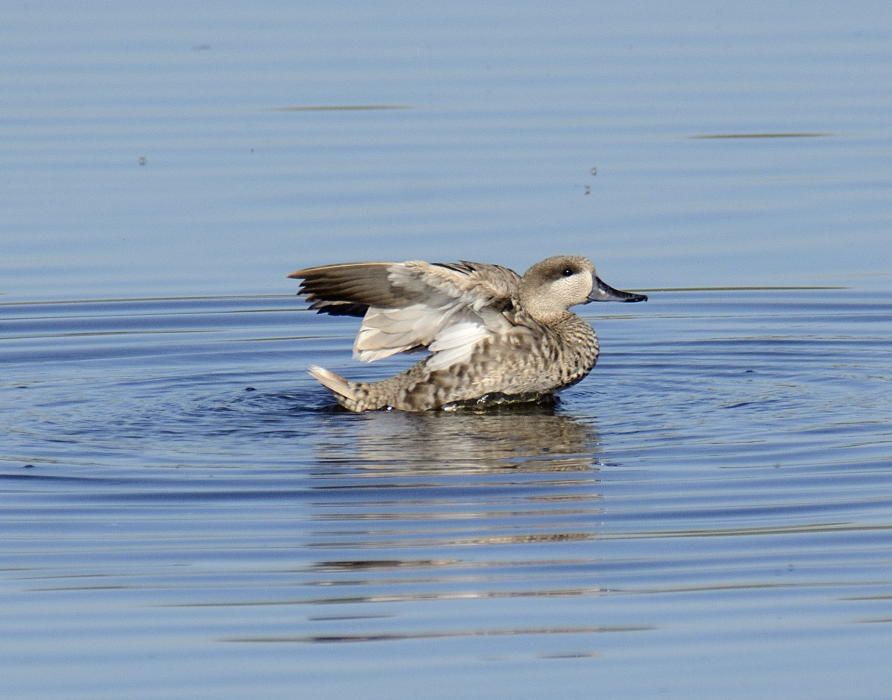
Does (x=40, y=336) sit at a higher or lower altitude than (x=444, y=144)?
lower

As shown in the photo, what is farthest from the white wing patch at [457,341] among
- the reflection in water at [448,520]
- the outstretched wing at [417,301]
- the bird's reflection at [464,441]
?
the reflection in water at [448,520]

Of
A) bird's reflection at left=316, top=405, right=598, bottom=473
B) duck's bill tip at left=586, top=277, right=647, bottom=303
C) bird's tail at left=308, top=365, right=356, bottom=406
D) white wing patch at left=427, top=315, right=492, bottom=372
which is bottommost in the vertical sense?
bird's reflection at left=316, top=405, right=598, bottom=473

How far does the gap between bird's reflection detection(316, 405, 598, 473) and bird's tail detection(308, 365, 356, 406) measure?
16cm

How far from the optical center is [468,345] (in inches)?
446

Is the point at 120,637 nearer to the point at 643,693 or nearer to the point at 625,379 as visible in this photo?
the point at 643,693

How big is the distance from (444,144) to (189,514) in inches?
344

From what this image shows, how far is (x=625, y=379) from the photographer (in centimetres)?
1178

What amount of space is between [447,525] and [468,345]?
3.07m

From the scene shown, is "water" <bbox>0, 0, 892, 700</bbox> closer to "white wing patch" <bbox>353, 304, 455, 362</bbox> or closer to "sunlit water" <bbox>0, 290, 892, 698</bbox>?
"sunlit water" <bbox>0, 290, 892, 698</bbox>

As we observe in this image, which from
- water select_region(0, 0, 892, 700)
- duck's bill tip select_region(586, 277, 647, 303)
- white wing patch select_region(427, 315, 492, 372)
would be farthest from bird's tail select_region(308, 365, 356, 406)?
duck's bill tip select_region(586, 277, 647, 303)

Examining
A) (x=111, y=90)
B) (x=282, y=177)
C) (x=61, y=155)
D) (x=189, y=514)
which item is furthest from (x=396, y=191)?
(x=189, y=514)

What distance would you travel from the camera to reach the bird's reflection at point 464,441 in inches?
379

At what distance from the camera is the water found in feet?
23.0

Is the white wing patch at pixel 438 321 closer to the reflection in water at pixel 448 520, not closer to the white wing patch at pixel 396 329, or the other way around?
the white wing patch at pixel 396 329
